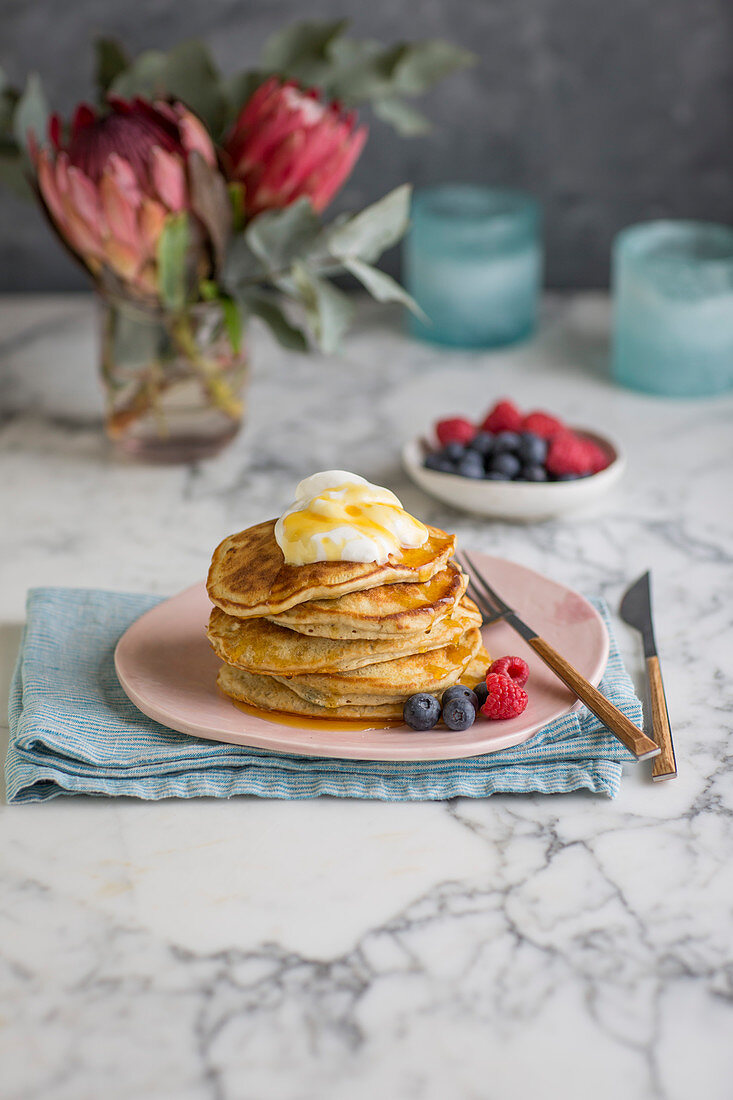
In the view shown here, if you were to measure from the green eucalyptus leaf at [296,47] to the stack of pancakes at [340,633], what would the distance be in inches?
34.7

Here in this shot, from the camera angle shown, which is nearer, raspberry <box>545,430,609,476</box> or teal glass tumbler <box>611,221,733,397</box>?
raspberry <box>545,430,609,476</box>

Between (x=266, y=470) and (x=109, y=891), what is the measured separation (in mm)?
798

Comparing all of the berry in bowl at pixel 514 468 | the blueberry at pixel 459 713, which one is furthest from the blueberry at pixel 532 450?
the blueberry at pixel 459 713

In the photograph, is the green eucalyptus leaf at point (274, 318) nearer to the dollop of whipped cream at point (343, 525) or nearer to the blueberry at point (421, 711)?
the dollop of whipped cream at point (343, 525)

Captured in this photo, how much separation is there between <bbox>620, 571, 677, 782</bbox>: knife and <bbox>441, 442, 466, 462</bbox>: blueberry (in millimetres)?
281

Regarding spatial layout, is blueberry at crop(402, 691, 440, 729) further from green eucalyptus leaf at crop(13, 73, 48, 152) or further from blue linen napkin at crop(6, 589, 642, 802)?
green eucalyptus leaf at crop(13, 73, 48, 152)

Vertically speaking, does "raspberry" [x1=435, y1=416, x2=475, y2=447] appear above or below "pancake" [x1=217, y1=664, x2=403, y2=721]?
below

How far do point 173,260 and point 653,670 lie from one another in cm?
72

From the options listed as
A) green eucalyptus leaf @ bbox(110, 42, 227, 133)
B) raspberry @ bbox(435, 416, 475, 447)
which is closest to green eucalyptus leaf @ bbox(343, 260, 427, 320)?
raspberry @ bbox(435, 416, 475, 447)

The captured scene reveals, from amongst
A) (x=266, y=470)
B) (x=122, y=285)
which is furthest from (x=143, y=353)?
(x=266, y=470)

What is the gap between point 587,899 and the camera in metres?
0.80

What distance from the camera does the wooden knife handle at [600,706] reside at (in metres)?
0.87

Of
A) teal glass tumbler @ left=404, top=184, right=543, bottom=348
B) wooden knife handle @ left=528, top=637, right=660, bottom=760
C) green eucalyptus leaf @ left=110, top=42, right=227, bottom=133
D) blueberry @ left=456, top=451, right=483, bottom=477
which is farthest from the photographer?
teal glass tumbler @ left=404, top=184, right=543, bottom=348

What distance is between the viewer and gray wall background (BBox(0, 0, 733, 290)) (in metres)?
1.93
